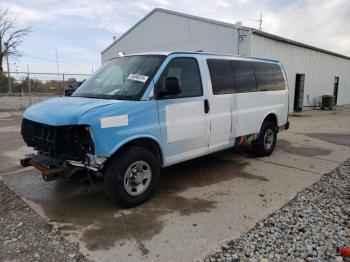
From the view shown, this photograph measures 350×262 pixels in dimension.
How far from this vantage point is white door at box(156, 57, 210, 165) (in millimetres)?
4281

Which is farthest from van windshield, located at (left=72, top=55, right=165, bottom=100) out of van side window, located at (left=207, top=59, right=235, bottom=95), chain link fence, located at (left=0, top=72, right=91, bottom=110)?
chain link fence, located at (left=0, top=72, right=91, bottom=110)

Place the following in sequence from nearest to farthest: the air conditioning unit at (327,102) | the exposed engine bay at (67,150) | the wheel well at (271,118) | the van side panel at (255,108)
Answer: the exposed engine bay at (67,150) → the van side panel at (255,108) → the wheel well at (271,118) → the air conditioning unit at (327,102)

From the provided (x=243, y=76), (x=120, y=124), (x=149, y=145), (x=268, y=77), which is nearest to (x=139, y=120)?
(x=120, y=124)

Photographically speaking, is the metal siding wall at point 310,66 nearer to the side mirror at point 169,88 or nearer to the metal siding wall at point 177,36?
the metal siding wall at point 177,36

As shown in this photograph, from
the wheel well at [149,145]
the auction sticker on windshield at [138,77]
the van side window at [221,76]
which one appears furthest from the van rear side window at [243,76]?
the wheel well at [149,145]

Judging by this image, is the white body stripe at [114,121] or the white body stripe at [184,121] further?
the white body stripe at [184,121]

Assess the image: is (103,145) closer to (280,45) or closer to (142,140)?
(142,140)

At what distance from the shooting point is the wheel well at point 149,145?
13.0ft

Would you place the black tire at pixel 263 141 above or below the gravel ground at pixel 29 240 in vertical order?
above

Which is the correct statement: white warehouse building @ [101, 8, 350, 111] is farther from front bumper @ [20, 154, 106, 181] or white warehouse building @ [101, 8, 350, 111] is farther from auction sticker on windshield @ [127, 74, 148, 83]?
front bumper @ [20, 154, 106, 181]

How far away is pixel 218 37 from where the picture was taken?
14648 mm

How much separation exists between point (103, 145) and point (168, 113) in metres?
1.13

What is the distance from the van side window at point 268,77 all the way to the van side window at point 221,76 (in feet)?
3.35

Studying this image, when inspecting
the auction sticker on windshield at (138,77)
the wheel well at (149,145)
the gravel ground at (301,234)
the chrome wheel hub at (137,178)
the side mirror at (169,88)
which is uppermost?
the auction sticker on windshield at (138,77)
